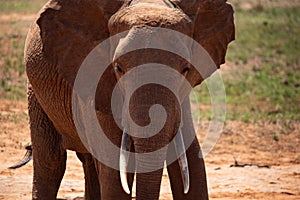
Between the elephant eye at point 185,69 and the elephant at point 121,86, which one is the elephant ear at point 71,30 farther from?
the elephant eye at point 185,69

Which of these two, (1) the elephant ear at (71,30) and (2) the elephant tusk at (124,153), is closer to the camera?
(2) the elephant tusk at (124,153)

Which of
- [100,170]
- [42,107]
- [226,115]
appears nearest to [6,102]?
[226,115]

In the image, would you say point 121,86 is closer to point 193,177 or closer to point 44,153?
point 193,177

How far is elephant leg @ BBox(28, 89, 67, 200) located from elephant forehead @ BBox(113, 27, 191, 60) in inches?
72.1

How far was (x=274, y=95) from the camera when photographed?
1246cm

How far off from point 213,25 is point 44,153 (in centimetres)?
177

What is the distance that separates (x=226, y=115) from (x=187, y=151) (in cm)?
616

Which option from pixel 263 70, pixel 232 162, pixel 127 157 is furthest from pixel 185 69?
pixel 263 70

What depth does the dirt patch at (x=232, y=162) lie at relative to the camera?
24.2 ft

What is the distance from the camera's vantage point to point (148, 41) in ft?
14.1

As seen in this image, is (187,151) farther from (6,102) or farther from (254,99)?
(254,99)

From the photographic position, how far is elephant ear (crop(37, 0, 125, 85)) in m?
4.84

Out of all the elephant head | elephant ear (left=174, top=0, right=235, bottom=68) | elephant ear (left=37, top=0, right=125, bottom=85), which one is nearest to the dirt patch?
elephant ear (left=37, top=0, right=125, bottom=85)

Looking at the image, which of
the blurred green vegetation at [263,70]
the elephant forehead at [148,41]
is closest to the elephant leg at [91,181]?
the elephant forehead at [148,41]
